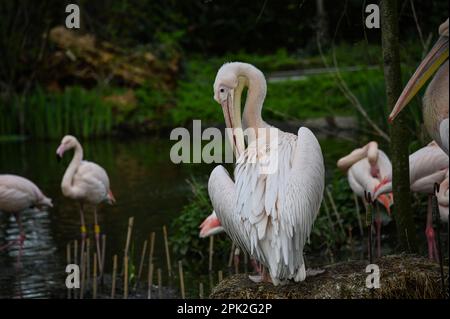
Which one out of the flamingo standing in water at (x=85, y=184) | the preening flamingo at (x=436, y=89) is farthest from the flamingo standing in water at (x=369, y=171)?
the preening flamingo at (x=436, y=89)

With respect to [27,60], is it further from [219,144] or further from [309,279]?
[309,279]

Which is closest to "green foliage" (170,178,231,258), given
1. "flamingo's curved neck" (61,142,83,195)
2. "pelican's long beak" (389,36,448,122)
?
"flamingo's curved neck" (61,142,83,195)

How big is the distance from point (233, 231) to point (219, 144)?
828 centimetres

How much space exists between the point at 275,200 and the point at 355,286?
0.75 metres

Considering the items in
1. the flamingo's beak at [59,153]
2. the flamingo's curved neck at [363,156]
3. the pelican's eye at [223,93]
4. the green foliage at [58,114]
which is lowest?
the flamingo's curved neck at [363,156]

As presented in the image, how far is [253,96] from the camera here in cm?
664

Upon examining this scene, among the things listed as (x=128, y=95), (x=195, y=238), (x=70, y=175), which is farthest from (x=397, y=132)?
(x=128, y=95)

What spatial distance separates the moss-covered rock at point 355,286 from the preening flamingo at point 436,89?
112 centimetres

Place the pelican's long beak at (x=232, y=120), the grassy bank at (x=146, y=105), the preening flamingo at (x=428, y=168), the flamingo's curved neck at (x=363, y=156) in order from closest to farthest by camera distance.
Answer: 1. the pelican's long beak at (x=232, y=120)
2. the preening flamingo at (x=428, y=168)
3. the flamingo's curved neck at (x=363, y=156)
4. the grassy bank at (x=146, y=105)

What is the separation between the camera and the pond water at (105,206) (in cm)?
892

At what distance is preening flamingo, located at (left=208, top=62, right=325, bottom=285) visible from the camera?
18.6 ft

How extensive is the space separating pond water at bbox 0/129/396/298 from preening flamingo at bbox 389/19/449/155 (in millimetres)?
3844

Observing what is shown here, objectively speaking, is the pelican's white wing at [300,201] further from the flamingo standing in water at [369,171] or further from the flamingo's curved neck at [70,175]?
the flamingo's curved neck at [70,175]
